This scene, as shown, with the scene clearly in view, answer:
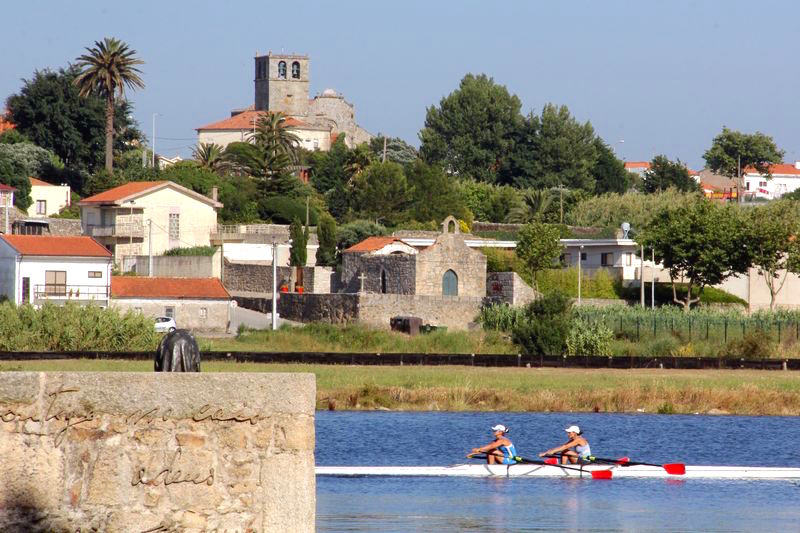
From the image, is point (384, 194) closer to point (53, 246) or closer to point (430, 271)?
point (430, 271)

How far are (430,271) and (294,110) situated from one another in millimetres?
114154

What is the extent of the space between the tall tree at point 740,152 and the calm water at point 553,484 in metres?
123

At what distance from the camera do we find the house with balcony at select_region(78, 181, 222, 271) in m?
88.9

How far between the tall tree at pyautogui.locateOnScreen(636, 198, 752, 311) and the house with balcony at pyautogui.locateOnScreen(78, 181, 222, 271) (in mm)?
29867

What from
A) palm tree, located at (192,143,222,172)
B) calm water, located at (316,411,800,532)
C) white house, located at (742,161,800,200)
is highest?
white house, located at (742,161,800,200)

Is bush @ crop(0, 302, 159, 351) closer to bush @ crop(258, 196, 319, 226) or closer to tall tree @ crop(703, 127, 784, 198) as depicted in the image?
bush @ crop(258, 196, 319, 226)

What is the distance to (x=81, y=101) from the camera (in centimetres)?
11688

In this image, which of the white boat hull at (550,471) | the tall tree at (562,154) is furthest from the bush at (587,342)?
the tall tree at (562,154)

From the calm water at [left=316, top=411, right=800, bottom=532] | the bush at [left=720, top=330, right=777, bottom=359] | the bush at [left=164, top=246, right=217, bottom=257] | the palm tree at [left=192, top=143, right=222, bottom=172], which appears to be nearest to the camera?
the calm water at [left=316, top=411, right=800, bottom=532]

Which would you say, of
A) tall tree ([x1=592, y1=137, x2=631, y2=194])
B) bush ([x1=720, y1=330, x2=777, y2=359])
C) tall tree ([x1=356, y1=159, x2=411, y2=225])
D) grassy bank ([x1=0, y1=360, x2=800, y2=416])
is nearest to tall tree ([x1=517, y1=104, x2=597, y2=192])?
tall tree ([x1=592, y1=137, x2=631, y2=194])

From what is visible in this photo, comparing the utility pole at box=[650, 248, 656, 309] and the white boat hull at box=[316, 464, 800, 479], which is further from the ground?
the utility pole at box=[650, 248, 656, 309]

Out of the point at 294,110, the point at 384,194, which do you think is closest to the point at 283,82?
the point at 294,110

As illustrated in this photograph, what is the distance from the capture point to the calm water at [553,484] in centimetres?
2388

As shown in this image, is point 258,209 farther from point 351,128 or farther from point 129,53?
point 351,128
